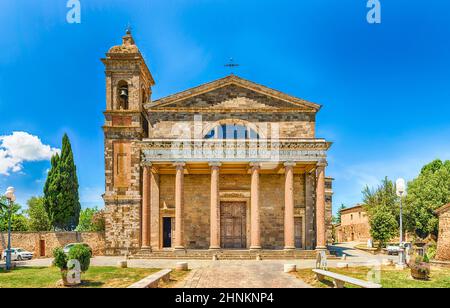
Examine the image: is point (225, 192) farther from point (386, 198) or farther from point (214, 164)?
point (386, 198)

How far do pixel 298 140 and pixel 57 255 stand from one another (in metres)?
17.7

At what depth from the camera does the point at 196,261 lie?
2542 centimetres

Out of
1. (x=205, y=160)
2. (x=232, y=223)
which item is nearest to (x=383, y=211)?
(x=232, y=223)

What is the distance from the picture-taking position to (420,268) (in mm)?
16297

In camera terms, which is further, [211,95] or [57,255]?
[211,95]

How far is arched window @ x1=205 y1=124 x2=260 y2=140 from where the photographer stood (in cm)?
3077

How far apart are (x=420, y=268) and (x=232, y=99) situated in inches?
724

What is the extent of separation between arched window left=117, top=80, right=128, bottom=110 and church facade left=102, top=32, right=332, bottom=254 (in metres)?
0.08

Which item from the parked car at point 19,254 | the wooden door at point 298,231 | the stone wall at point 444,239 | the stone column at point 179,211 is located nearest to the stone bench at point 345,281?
the stone column at point 179,211
